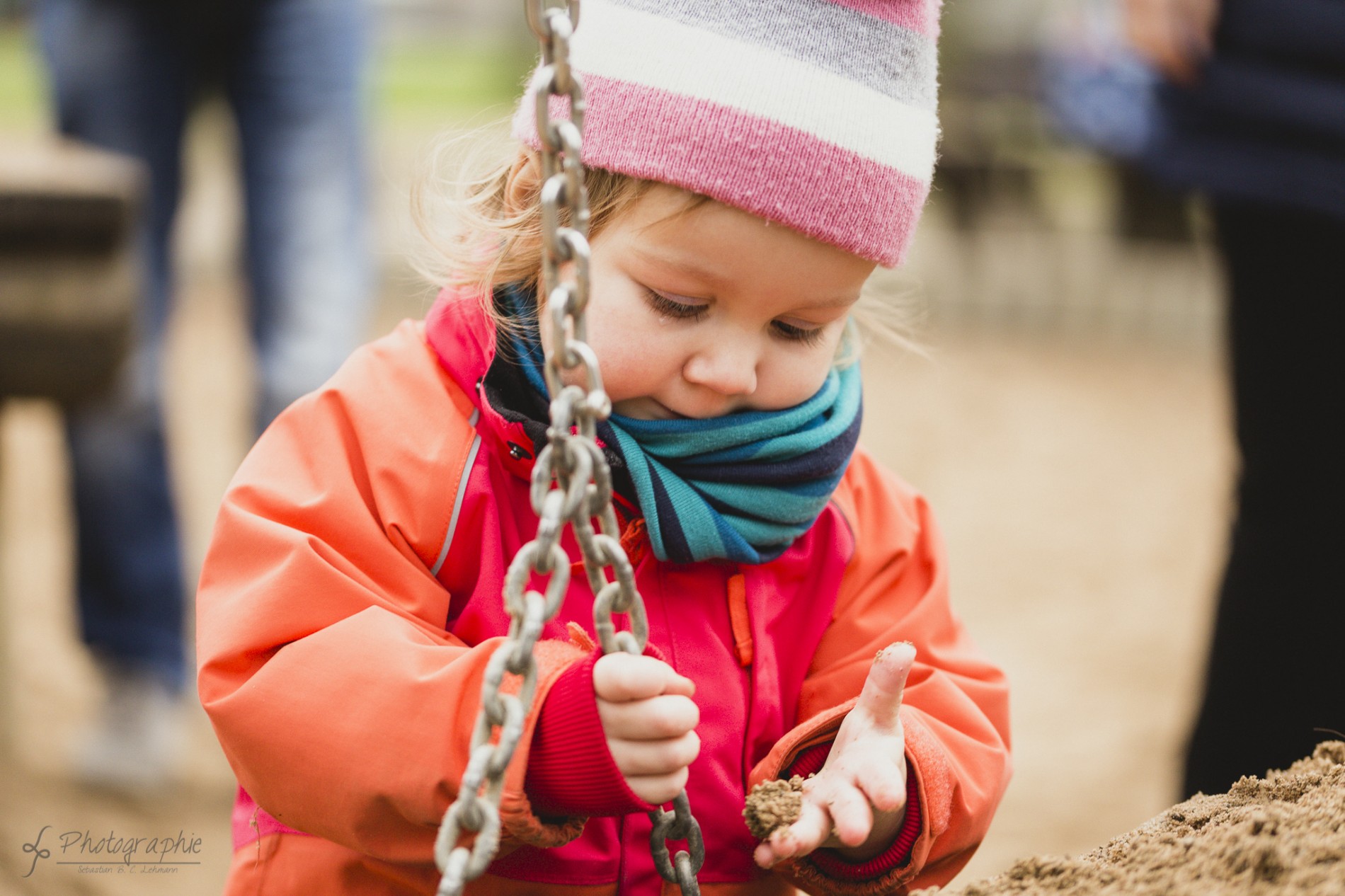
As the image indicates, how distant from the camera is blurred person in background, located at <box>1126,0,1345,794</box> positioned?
7.02 ft

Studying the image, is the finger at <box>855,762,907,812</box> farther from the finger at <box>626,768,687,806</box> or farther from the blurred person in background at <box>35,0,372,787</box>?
the blurred person in background at <box>35,0,372,787</box>

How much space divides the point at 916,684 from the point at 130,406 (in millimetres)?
2016

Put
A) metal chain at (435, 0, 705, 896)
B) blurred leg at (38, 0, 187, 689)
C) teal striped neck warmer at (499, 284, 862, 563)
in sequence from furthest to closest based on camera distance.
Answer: blurred leg at (38, 0, 187, 689)
teal striped neck warmer at (499, 284, 862, 563)
metal chain at (435, 0, 705, 896)

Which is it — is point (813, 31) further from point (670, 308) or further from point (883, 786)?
point (883, 786)

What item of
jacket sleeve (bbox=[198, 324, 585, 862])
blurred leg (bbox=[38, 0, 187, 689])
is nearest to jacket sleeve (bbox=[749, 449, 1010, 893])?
jacket sleeve (bbox=[198, 324, 585, 862])

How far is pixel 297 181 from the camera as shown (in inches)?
116

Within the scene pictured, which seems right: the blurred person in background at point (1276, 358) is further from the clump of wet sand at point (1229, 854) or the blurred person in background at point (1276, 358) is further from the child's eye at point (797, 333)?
the child's eye at point (797, 333)

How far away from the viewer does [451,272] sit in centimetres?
167

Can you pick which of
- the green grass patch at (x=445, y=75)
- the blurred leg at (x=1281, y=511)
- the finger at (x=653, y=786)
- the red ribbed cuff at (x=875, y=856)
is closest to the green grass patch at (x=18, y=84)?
the green grass patch at (x=445, y=75)

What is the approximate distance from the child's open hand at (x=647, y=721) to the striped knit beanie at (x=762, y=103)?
0.48 meters

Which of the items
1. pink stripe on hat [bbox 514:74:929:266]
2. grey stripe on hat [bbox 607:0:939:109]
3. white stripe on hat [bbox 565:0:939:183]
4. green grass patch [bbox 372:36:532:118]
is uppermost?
grey stripe on hat [bbox 607:0:939:109]

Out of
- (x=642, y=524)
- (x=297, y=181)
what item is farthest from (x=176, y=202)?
(x=642, y=524)

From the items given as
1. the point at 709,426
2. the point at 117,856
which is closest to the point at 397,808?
the point at 709,426

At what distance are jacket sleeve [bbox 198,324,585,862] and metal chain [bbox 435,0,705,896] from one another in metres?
0.16
